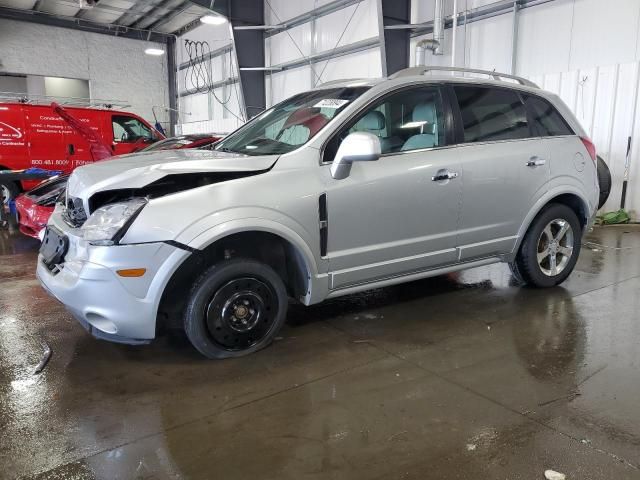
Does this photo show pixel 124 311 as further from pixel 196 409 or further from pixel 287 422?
pixel 287 422

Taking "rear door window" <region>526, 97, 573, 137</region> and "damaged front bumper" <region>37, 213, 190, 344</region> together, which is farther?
"rear door window" <region>526, 97, 573, 137</region>

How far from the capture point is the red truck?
9805mm

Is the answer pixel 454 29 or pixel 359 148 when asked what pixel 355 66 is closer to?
pixel 454 29

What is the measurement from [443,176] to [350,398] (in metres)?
1.68

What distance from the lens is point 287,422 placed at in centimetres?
240

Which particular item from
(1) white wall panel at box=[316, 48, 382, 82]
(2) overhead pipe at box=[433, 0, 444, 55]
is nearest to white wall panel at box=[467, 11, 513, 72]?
(2) overhead pipe at box=[433, 0, 444, 55]

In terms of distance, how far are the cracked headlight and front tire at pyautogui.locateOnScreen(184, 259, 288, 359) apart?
0.51 metres

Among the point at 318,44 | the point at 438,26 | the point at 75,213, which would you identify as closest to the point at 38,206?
the point at 75,213

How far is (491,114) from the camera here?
12.8 feet

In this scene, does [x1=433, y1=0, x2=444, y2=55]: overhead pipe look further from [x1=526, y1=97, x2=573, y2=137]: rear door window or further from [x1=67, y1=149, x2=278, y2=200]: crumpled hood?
[x1=67, y1=149, x2=278, y2=200]: crumpled hood

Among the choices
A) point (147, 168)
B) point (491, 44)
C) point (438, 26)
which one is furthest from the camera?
point (438, 26)

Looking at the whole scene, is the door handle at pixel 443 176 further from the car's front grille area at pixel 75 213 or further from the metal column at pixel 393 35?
the metal column at pixel 393 35

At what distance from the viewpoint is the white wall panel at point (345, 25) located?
37.8 feet

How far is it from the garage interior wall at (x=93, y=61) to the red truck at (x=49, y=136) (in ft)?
30.0
